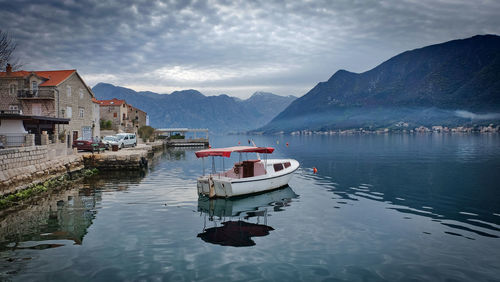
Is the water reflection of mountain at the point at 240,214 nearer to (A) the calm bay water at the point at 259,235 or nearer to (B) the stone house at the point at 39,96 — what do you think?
(A) the calm bay water at the point at 259,235

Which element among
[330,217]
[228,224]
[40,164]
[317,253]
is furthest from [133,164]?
[317,253]

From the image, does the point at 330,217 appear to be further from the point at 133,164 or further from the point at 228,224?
the point at 133,164

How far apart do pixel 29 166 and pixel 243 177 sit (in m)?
17.4

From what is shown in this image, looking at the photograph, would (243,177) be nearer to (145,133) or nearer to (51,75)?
(51,75)

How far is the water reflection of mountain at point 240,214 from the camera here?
15.6 metres

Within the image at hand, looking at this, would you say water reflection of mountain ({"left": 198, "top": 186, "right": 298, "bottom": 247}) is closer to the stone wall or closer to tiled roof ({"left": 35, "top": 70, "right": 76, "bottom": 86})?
the stone wall

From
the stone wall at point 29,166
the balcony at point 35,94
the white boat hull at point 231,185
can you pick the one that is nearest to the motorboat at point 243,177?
the white boat hull at point 231,185

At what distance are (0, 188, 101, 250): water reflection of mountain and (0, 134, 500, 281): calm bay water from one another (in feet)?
0.18

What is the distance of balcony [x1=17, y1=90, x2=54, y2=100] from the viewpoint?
47.7 m

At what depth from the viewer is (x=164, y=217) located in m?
18.9

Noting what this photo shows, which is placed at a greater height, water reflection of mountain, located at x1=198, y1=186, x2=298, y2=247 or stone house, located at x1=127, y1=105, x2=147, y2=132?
stone house, located at x1=127, y1=105, x2=147, y2=132

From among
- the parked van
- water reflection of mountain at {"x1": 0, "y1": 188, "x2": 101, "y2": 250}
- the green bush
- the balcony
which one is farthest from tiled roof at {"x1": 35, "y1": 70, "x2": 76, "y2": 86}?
the green bush

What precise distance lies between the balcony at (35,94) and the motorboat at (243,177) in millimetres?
34331

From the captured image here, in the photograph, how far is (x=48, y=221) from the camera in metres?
18.1
